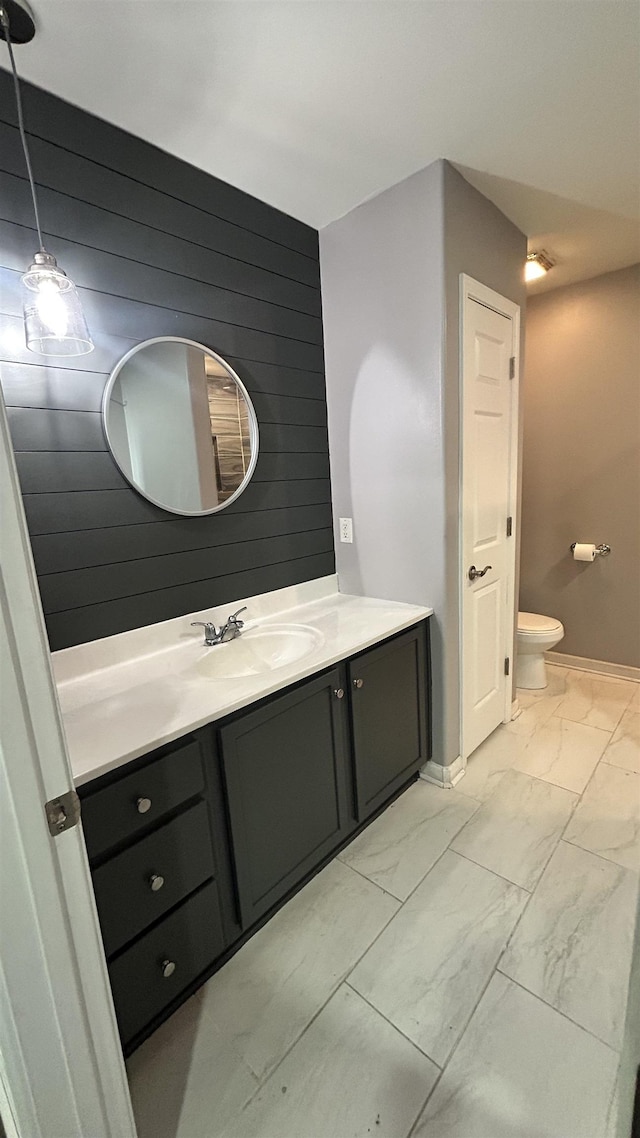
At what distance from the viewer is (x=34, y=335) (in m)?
1.18

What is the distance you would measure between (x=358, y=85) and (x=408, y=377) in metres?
0.83

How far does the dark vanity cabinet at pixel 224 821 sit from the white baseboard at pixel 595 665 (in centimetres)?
198

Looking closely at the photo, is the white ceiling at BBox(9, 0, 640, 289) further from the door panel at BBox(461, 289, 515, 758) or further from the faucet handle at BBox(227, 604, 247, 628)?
the faucet handle at BBox(227, 604, 247, 628)

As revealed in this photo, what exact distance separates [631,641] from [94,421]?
3172 millimetres

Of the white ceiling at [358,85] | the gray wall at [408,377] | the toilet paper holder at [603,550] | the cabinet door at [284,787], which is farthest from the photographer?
the toilet paper holder at [603,550]

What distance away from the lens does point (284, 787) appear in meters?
1.39

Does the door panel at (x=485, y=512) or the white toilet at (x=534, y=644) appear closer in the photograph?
the door panel at (x=485, y=512)

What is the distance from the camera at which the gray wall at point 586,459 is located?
2703 millimetres

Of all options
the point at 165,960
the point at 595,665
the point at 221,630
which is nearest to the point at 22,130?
the point at 221,630

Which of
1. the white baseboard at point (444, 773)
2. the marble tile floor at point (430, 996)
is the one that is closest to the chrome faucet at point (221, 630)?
the marble tile floor at point (430, 996)

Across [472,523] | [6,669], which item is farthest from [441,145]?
[6,669]

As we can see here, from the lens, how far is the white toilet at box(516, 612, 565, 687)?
8.90ft

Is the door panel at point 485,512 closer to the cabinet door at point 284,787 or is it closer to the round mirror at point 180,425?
the cabinet door at point 284,787

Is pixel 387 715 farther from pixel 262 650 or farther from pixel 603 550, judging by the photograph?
pixel 603 550
